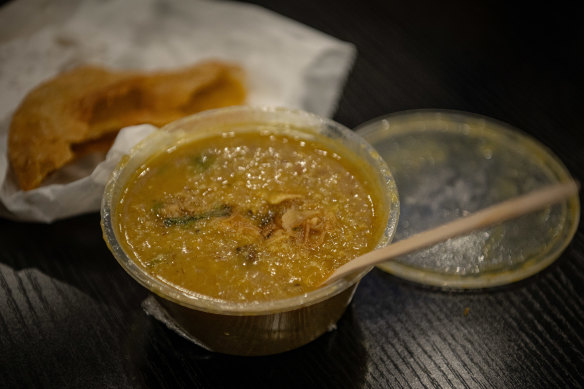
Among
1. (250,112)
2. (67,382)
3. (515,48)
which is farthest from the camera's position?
(515,48)

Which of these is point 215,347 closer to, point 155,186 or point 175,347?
point 175,347

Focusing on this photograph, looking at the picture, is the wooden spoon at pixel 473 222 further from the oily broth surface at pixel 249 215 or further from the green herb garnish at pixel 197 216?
the green herb garnish at pixel 197 216

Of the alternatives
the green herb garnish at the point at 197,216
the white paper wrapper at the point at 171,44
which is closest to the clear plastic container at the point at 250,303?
the green herb garnish at the point at 197,216

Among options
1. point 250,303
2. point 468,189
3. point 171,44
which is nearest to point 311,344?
point 250,303

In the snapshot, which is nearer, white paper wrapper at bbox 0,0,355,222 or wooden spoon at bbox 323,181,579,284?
wooden spoon at bbox 323,181,579,284

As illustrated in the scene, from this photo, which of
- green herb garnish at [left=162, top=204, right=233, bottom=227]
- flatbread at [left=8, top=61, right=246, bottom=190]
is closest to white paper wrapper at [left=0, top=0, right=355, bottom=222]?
flatbread at [left=8, top=61, right=246, bottom=190]

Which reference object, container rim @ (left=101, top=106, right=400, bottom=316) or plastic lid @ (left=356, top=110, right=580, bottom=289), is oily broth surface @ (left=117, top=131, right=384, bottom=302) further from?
plastic lid @ (left=356, top=110, right=580, bottom=289)

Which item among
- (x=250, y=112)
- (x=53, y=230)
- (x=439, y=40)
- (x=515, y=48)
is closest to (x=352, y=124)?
(x=250, y=112)
